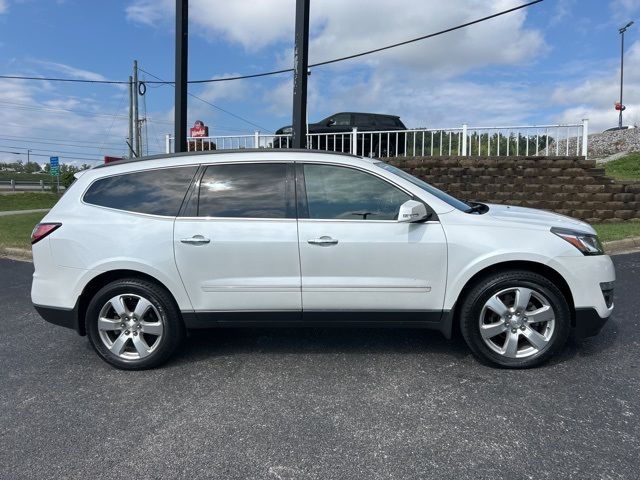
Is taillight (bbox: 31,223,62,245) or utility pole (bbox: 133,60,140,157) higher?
utility pole (bbox: 133,60,140,157)

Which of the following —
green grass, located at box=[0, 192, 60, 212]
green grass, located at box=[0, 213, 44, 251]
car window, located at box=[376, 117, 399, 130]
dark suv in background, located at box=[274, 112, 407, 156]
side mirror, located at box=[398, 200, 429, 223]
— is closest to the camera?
side mirror, located at box=[398, 200, 429, 223]

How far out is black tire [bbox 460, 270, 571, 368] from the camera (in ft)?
11.6

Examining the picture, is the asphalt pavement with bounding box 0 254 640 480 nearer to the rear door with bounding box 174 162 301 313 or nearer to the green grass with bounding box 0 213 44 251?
the rear door with bounding box 174 162 301 313

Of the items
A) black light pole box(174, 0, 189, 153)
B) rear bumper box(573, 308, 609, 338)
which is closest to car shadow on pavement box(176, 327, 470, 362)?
rear bumper box(573, 308, 609, 338)

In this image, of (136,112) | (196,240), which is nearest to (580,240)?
(196,240)

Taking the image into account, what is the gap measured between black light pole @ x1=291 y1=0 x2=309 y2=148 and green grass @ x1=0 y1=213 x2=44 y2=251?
5859 millimetres

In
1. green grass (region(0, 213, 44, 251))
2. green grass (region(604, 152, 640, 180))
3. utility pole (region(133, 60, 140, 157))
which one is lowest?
green grass (region(0, 213, 44, 251))

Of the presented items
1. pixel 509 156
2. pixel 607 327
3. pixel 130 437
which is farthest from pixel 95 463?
pixel 509 156

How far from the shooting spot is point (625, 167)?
641 inches

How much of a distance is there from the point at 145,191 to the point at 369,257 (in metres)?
1.90

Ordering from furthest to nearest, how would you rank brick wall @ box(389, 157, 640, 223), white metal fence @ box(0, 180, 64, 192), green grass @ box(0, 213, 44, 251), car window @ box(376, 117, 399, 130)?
white metal fence @ box(0, 180, 64, 192)
car window @ box(376, 117, 399, 130)
brick wall @ box(389, 157, 640, 223)
green grass @ box(0, 213, 44, 251)

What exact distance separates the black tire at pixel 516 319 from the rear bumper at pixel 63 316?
9.98 ft

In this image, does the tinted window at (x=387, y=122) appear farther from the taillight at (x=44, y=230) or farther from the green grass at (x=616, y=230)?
the taillight at (x=44, y=230)

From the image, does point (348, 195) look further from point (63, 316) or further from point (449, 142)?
point (449, 142)
